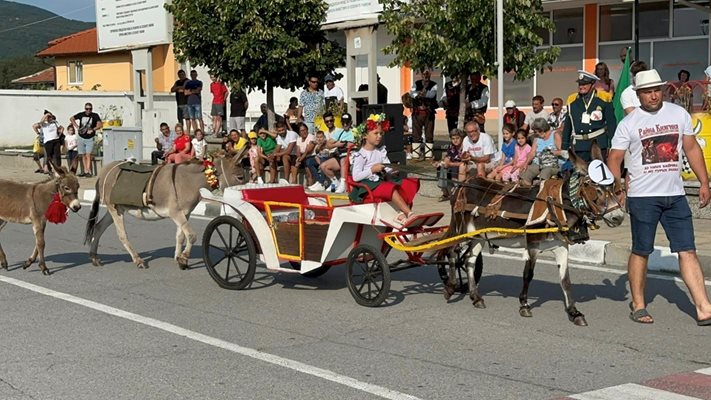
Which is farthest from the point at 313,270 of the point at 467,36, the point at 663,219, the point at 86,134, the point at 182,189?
the point at 86,134

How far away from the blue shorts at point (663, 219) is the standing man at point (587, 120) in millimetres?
4658

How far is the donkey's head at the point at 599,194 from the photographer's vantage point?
8938 mm

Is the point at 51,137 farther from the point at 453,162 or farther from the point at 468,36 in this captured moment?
the point at 453,162

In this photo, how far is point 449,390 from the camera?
24.3 feet

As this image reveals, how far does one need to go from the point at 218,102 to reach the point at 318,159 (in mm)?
9465

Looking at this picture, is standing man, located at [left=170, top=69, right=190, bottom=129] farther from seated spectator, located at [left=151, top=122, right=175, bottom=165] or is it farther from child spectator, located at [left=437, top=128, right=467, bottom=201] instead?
child spectator, located at [left=437, top=128, right=467, bottom=201]

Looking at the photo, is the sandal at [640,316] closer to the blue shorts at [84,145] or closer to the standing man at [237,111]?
the standing man at [237,111]

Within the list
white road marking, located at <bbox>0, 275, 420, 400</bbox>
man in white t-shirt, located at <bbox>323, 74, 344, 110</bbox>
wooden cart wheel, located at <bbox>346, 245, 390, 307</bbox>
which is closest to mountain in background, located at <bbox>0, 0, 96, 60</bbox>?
man in white t-shirt, located at <bbox>323, 74, 344, 110</bbox>

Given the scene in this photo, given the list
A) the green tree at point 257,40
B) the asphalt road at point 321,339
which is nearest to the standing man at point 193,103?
the green tree at point 257,40

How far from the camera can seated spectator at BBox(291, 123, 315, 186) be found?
21.0m

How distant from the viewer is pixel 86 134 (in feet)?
94.1

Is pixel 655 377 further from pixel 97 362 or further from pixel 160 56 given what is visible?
pixel 160 56

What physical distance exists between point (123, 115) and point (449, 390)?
36.4m

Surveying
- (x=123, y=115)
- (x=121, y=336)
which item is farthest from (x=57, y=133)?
(x=121, y=336)
